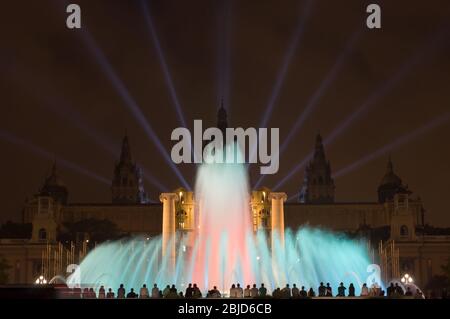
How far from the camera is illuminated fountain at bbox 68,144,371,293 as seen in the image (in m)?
59.4

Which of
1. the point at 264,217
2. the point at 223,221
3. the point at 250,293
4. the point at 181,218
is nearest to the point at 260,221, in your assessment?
the point at 264,217

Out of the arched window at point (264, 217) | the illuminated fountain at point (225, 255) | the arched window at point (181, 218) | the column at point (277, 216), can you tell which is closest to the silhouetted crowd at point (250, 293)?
the illuminated fountain at point (225, 255)

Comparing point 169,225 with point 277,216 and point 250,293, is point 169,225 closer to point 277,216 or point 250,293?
point 277,216

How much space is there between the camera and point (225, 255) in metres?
60.9

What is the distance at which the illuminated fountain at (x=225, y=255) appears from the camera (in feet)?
195

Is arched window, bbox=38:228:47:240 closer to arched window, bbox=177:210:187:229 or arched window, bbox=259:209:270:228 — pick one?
arched window, bbox=177:210:187:229

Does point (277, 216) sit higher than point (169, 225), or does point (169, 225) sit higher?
point (277, 216)

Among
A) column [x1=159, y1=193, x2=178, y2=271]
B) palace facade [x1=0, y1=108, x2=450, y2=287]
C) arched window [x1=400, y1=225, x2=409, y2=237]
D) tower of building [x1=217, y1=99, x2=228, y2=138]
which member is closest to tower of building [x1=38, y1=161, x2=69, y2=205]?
palace facade [x1=0, y1=108, x2=450, y2=287]

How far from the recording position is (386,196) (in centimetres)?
18538
